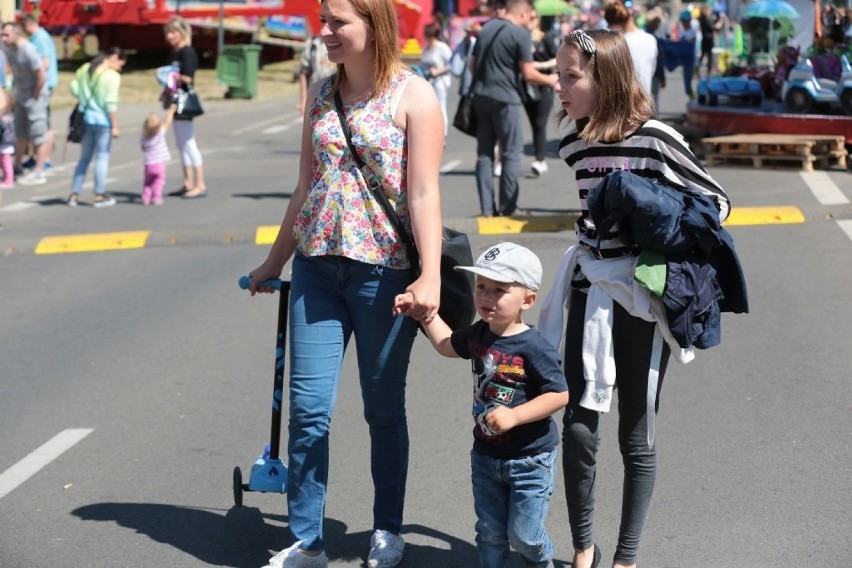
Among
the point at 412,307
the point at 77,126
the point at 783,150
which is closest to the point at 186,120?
the point at 77,126

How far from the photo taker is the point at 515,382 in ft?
13.0

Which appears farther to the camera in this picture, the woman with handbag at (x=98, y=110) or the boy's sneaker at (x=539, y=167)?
the boy's sneaker at (x=539, y=167)

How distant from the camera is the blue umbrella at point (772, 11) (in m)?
20.9

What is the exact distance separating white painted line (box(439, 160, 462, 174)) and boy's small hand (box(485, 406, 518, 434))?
41.1 ft

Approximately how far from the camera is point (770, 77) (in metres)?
19.3

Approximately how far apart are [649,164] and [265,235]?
25.9 feet

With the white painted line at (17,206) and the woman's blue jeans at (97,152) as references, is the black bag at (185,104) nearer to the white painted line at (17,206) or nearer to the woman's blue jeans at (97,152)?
the woman's blue jeans at (97,152)

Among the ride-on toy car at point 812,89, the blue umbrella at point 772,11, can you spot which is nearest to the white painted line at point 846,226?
the ride-on toy car at point 812,89

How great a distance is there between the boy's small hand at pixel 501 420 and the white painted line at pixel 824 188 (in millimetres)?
9113

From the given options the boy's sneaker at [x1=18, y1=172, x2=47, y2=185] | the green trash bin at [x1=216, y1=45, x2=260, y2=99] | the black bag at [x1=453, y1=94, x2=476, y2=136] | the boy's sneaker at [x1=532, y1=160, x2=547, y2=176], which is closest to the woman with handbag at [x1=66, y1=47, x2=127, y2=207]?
the boy's sneaker at [x1=18, y1=172, x2=47, y2=185]

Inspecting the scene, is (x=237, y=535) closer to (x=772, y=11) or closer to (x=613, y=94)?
(x=613, y=94)

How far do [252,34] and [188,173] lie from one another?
24.6m

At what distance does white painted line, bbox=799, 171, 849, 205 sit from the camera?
12414 millimetres

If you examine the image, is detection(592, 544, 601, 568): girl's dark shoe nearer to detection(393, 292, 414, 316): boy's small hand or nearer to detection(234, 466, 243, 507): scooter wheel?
detection(393, 292, 414, 316): boy's small hand
